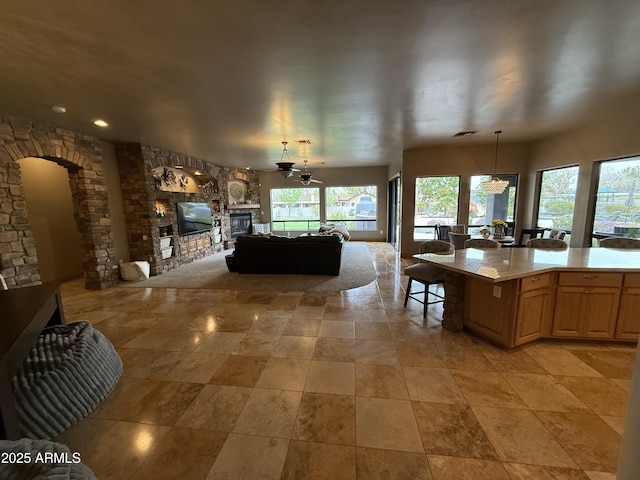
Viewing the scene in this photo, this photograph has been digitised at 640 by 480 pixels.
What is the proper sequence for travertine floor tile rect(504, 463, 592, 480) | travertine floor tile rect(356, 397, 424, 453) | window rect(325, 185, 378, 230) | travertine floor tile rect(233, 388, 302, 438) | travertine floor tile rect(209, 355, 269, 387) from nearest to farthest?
travertine floor tile rect(504, 463, 592, 480) < travertine floor tile rect(356, 397, 424, 453) < travertine floor tile rect(233, 388, 302, 438) < travertine floor tile rect(209, 355, 269, 387) < window rect(325, 185, 378, 230)

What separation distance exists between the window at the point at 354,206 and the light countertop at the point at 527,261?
695cm

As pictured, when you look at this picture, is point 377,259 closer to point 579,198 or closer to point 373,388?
point 579,198

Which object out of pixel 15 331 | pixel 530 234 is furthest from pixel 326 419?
pixel 530 234

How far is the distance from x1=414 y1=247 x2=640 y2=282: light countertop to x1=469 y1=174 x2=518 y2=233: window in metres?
3.44

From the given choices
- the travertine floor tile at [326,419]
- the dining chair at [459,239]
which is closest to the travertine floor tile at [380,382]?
the travertine floor tile at [326,419]

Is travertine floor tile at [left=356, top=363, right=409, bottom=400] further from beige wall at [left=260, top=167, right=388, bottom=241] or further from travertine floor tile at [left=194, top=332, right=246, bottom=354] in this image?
beige wall at [left=260, top=167, right=388, bottom=241]

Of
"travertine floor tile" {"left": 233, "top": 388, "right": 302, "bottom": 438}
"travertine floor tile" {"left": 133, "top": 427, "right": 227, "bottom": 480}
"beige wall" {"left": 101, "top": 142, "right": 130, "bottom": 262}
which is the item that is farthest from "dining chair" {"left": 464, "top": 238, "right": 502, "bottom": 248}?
"beige wall" {"left": 101, "top": 142, "right": 130, "bottom": 262}

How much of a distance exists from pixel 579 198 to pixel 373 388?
565 cm

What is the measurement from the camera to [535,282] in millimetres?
2723

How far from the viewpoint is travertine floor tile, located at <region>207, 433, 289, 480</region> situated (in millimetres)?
1550

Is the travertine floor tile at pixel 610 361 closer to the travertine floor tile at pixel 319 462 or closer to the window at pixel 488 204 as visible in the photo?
the travertine floor tile at pixel 319 462

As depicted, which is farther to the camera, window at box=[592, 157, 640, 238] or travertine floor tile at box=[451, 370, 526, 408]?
window at box=[592, 157, 640, 238]

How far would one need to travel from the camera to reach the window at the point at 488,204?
6699mm

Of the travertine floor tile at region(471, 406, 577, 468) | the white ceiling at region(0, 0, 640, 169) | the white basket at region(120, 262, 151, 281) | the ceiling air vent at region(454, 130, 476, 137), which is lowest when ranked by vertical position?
the travertine floor tile at region(471, 406, 577, 468)
